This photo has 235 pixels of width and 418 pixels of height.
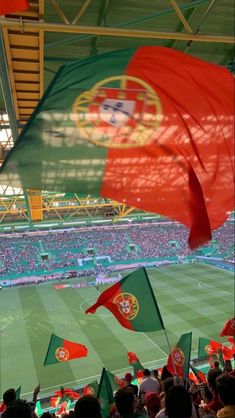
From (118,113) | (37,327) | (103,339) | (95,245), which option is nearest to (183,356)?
(118,113)

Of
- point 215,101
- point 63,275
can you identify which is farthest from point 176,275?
point 215,101

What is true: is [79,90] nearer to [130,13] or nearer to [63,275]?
[130,13]

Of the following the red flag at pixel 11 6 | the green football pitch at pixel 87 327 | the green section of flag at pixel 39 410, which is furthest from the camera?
the green football pitch at pixel 87 327

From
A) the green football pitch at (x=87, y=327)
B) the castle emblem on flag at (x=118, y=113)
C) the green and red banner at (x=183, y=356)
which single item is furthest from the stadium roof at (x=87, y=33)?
the green football pitch at (x=87, y=327)

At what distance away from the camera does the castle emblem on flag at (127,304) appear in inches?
212

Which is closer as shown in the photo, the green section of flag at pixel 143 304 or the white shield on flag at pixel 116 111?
the white shield on flag at pixel 116 111

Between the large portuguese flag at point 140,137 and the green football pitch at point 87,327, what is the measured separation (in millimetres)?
11791

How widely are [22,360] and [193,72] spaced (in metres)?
15.4

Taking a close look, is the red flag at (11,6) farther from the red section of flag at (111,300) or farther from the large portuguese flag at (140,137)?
the red section of flag at (111,300)

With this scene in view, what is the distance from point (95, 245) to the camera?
39.6m

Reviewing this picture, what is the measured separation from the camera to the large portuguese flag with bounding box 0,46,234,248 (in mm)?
3375

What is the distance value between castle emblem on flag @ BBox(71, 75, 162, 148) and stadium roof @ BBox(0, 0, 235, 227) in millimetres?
1568

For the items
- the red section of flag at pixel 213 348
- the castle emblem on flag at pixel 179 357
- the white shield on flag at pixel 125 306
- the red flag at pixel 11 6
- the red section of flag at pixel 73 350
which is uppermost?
the red flag at pixel 11 6

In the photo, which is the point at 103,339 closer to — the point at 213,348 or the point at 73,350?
the point at 213,348
